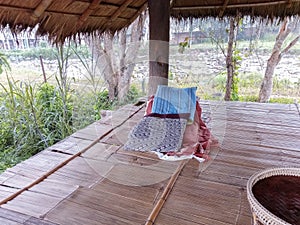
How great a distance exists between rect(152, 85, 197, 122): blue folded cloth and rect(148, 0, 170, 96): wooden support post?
39 cm

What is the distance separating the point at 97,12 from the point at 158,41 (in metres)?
0.74

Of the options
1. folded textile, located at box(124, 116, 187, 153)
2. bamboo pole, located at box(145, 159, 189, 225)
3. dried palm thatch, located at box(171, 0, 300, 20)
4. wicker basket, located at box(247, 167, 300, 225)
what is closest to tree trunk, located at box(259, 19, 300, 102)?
dried palm thatch, located at box(171, 0, 300, 20)

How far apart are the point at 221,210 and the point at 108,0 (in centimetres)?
228

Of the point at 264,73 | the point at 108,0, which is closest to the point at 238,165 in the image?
the point at 108,0

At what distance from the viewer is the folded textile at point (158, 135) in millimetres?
2057

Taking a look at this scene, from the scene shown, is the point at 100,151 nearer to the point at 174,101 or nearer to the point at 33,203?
the point at 33,203

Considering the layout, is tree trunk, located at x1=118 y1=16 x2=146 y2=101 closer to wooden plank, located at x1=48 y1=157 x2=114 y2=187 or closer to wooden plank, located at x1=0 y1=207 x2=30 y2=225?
wooden plank, located at x1=48 y1=157 x2=114 y2=187

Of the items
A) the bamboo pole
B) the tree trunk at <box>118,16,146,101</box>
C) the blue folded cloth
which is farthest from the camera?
the tree trunk at <box>118,16,146,101</box>

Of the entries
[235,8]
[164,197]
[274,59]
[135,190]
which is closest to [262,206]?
[164,197]

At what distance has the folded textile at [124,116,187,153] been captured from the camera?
2.06 meters

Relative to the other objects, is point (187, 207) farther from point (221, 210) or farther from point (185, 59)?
point (185, 59)

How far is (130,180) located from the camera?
169cm

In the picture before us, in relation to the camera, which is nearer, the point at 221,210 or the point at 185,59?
the point at 221,210

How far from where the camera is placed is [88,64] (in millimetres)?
3449
